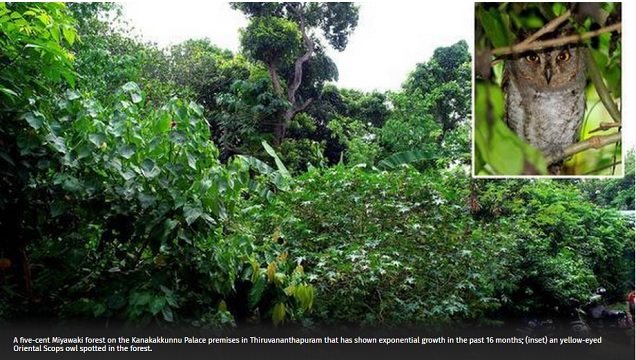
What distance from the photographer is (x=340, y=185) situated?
304cm

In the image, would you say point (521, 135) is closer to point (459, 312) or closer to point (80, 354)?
point (459, 312)

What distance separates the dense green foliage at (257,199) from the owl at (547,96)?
1.39 ft

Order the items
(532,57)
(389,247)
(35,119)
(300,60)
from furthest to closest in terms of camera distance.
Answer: (300,60) < (389,247) < (532,57) < (35,119)

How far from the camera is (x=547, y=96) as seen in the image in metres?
2.30

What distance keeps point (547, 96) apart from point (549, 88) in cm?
3

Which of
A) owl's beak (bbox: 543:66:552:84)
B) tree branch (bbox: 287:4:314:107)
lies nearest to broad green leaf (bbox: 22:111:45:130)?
tree branch (bbox: 287:4:314:107)

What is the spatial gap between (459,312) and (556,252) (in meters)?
0.82

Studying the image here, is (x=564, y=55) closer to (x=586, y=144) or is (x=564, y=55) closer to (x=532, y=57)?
(x=532, y=57)

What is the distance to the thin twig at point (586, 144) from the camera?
Answer: 233 cm

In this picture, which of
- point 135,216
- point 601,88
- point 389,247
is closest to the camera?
point 135,216

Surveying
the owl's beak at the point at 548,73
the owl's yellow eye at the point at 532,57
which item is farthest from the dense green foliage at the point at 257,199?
the owl's yellow eye at the point at 532,57

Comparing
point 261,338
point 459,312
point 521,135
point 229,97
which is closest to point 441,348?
point 459,312

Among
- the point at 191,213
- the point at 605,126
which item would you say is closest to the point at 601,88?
the point at 605,126

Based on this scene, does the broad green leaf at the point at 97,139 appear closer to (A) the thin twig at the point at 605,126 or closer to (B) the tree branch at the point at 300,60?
(B) the tree branch at the point at 300,60
